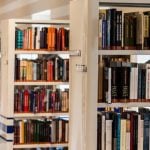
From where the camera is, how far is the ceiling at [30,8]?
239 inches

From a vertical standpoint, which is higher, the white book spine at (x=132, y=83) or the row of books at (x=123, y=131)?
the white book spine at (x=132, y=83)

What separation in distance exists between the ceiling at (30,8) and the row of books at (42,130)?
1786 millimetres

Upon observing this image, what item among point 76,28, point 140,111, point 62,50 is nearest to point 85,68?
point 76,28

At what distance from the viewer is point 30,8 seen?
725 centimetres

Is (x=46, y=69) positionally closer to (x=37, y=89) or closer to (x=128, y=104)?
(x=37, y=89)

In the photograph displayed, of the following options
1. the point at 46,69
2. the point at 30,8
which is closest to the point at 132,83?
the point at 46,69

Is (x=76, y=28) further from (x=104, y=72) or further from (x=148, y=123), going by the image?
(x=148, y=123)

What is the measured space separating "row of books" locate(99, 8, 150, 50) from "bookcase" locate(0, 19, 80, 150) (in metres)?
1.89

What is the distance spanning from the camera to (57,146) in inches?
185

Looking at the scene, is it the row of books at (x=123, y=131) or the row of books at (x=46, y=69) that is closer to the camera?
the row of books at (x=123, y=131)

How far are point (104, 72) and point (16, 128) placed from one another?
87.6 inches

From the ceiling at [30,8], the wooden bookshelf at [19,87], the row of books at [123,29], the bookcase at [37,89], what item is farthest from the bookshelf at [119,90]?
the ceiling at [30,8]

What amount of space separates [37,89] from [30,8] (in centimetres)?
284

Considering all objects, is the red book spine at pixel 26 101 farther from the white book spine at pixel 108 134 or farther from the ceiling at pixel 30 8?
the white book spine at pixel 108 134
